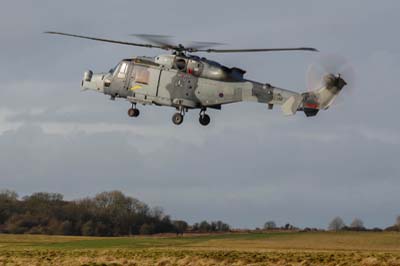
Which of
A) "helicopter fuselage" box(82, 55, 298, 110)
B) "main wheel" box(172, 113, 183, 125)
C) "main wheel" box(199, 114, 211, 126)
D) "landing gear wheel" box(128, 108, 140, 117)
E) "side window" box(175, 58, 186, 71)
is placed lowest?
"main wheel" box(172, 113, 183, 125)

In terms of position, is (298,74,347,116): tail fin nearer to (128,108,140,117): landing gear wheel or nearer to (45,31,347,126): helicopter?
(45,31,347,126): helicopter

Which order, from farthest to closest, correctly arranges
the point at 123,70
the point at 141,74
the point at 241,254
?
the point at 241,254
the point at 123,70
the point at 141,74

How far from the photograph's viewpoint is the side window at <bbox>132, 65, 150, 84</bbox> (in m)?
53.5

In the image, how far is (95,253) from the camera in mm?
63094

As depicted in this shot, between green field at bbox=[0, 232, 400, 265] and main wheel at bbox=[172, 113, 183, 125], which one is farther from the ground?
main wheel at bbox=[172, 113, 183, 125]

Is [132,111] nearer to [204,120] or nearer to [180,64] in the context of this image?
[204,120]

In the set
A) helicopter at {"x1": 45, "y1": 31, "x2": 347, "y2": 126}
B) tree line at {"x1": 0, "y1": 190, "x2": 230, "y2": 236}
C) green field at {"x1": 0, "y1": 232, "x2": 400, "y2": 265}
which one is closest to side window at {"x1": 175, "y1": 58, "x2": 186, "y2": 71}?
helicopter at {"x1": 45, "y1": 31, "x2": 347, "y2": 126}

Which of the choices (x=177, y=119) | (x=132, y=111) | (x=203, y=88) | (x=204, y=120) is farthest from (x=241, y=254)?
(x=203, y=88)

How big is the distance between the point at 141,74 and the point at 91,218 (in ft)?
241

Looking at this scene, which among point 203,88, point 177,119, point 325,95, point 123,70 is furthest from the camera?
point 123,70

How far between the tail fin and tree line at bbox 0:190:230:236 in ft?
220

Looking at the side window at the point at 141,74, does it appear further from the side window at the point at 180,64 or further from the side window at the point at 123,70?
the side window at the point at 180,64

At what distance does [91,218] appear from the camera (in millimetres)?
124750

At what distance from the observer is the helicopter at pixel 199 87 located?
169 ft
